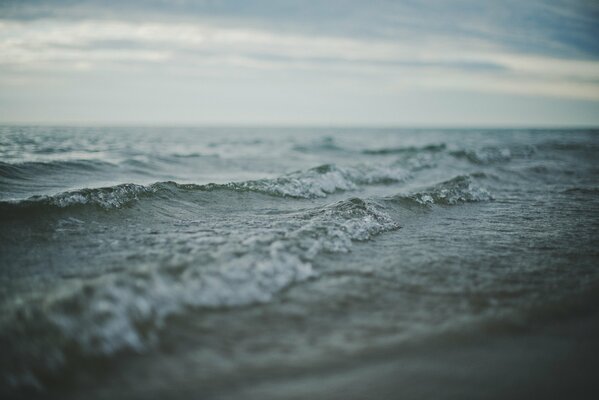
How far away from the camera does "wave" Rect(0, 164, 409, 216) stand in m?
6.41

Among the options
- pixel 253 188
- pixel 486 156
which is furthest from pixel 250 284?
pixel 486 156

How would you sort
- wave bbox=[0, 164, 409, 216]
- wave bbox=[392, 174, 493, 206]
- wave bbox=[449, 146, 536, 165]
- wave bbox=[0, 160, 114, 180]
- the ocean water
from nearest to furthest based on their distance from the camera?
1. the ocean water
2. wave bbox=[0, 164, 409, 216]
3. wave bbox=[392, 174, 493, 206]
4. wave bbox=[0, 160, 114, 180]
5. wave bbox=[449, 146, 536, 165]

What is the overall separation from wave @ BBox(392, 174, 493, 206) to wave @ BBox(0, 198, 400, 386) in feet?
12.1

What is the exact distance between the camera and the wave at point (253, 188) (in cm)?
641

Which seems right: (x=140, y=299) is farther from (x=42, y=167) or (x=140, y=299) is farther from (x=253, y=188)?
(x=42, y=167)

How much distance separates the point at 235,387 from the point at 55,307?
1610mm

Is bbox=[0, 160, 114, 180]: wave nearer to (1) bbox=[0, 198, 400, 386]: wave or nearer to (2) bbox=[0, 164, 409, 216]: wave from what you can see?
(2) bbox=[0, 164, 409, 216]: wave

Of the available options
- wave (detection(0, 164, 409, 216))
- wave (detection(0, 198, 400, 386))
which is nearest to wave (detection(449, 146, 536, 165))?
wave (detection(0, 164, 409, 216))

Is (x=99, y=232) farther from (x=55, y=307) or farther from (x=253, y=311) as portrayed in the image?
(x=253, y=311)

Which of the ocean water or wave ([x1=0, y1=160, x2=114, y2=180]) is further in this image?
wave ([x1=0, y1=160, x2=114, y2=180])

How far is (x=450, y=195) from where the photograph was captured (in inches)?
360

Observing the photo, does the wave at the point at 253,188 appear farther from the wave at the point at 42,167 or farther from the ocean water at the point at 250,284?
the wave at the point at 42,167

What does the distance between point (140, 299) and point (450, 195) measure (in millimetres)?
7734

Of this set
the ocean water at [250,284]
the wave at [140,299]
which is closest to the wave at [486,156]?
the ocean water at [250,284]
